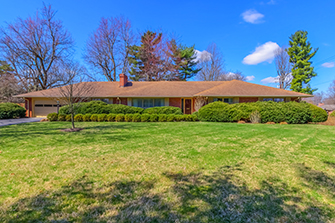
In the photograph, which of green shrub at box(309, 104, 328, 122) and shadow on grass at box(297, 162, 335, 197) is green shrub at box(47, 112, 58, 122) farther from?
green shrub at box(309, 104, 328, 122)

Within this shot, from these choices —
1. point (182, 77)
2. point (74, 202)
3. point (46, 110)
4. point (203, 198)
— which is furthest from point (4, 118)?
point (182, 77)

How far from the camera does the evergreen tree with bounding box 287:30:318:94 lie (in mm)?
26953

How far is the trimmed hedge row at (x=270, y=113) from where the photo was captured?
11.7 m

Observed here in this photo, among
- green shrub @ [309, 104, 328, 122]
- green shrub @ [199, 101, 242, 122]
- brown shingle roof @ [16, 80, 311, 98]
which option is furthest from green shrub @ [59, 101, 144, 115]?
green shrub @ [309, 104, 328, 122]

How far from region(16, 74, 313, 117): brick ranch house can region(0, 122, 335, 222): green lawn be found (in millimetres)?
11978

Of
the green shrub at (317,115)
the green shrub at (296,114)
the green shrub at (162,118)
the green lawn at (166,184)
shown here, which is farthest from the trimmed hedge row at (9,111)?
the green shrub at (317,115)

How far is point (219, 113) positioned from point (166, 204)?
35.3 ft

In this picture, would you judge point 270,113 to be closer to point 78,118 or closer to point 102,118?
point 102,118

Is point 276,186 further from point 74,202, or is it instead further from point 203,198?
point 74,202

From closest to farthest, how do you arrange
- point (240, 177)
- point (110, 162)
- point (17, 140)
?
point (240, 177) < point (110, 162) < point (17, 140)

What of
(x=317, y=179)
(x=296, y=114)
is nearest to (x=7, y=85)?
(x=317, y=179)

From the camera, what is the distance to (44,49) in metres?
23.9

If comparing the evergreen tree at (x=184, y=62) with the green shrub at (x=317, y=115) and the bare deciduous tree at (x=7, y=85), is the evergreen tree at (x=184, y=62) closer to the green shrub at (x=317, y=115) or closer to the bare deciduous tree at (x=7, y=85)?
the green shrub at (x=317, y=115)

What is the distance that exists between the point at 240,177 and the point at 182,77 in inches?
1026
